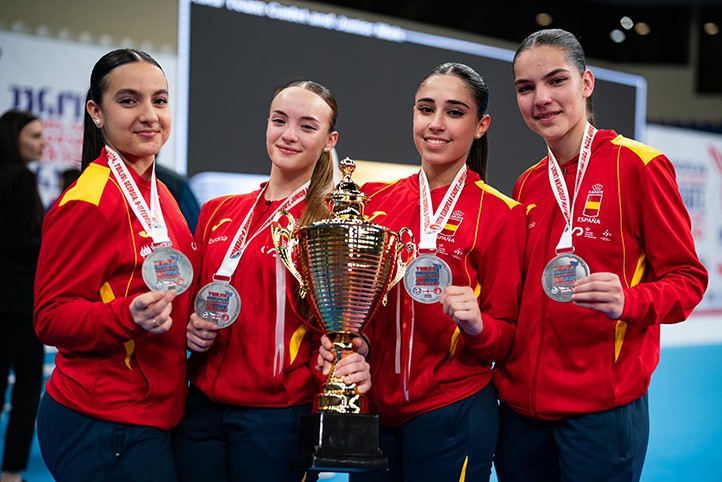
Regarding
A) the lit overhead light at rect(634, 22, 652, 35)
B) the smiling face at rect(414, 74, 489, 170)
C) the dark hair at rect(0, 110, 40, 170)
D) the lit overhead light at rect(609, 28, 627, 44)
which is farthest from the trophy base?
the lit overhead light at rect(634, 22, 652, 35)

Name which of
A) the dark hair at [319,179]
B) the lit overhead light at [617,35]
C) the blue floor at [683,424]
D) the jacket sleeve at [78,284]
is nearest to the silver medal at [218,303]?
the jacket sleeve at [78,284]

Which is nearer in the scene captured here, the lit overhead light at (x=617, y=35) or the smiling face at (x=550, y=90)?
the smiling face at (x=550, y=90)

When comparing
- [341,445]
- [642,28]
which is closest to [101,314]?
[341,445]

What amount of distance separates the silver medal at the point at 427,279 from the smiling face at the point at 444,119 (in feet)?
1.46

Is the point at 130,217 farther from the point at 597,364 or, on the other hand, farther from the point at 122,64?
the point at 597,364

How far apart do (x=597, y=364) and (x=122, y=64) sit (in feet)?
5.48

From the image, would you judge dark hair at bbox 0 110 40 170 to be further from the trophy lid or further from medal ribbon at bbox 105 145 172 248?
the trophy lid

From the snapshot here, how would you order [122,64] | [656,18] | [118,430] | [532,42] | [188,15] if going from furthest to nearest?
[656,18]
[188,15]
[532,42]
[122,64]
[118,430]

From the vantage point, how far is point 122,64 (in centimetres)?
241

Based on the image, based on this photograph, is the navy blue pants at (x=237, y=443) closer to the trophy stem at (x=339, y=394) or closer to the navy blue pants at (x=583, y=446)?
the trophy stem at (x=339, y=394)

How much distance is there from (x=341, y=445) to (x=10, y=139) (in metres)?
3.41

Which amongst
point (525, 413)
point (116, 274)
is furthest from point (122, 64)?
point (525, 413)

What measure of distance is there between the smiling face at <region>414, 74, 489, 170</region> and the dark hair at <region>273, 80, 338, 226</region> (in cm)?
30

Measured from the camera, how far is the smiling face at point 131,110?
2404 mm
